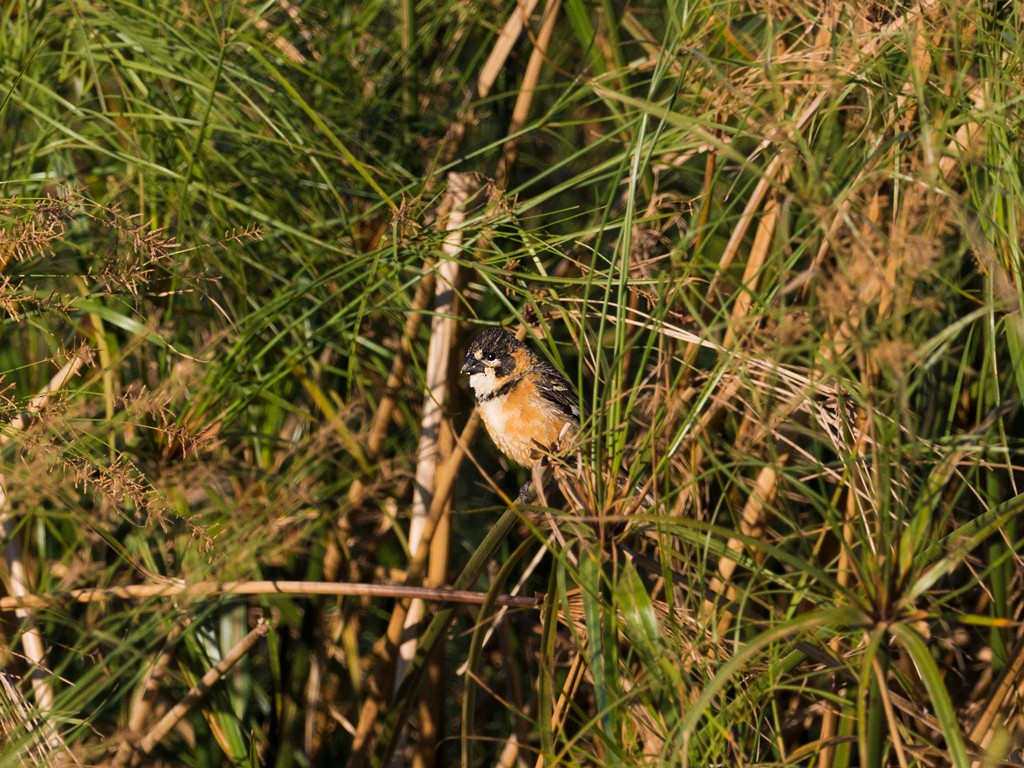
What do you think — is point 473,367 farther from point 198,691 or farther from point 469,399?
point 198,691

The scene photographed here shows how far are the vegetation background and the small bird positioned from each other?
0.11m

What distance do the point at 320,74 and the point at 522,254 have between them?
1329 millimetres

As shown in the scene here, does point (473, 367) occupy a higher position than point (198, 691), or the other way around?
point (473, 367)

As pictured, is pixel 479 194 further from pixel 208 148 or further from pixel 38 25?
pixel 38 25

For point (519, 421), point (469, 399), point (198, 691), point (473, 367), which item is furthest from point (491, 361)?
point (198, 691)

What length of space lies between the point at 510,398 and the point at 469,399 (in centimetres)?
42

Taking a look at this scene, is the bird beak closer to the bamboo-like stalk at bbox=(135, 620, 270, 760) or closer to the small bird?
the small bird

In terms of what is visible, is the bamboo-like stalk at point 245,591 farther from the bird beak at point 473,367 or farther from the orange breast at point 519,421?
the bird beak at point 473,367

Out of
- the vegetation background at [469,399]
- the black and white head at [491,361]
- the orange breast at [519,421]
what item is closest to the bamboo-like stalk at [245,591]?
the vegetation background at [469,399]

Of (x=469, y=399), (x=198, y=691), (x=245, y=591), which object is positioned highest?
(x=245, y=591)

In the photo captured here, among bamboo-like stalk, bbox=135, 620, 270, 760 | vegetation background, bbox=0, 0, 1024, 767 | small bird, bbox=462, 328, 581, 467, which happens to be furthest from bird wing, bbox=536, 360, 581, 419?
bamboo-like stalk, bbox=135, 620, 270, 760

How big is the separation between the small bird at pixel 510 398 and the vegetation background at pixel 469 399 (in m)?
0.11

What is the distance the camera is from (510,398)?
11.2 ft

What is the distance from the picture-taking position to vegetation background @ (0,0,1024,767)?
2.01 metres
